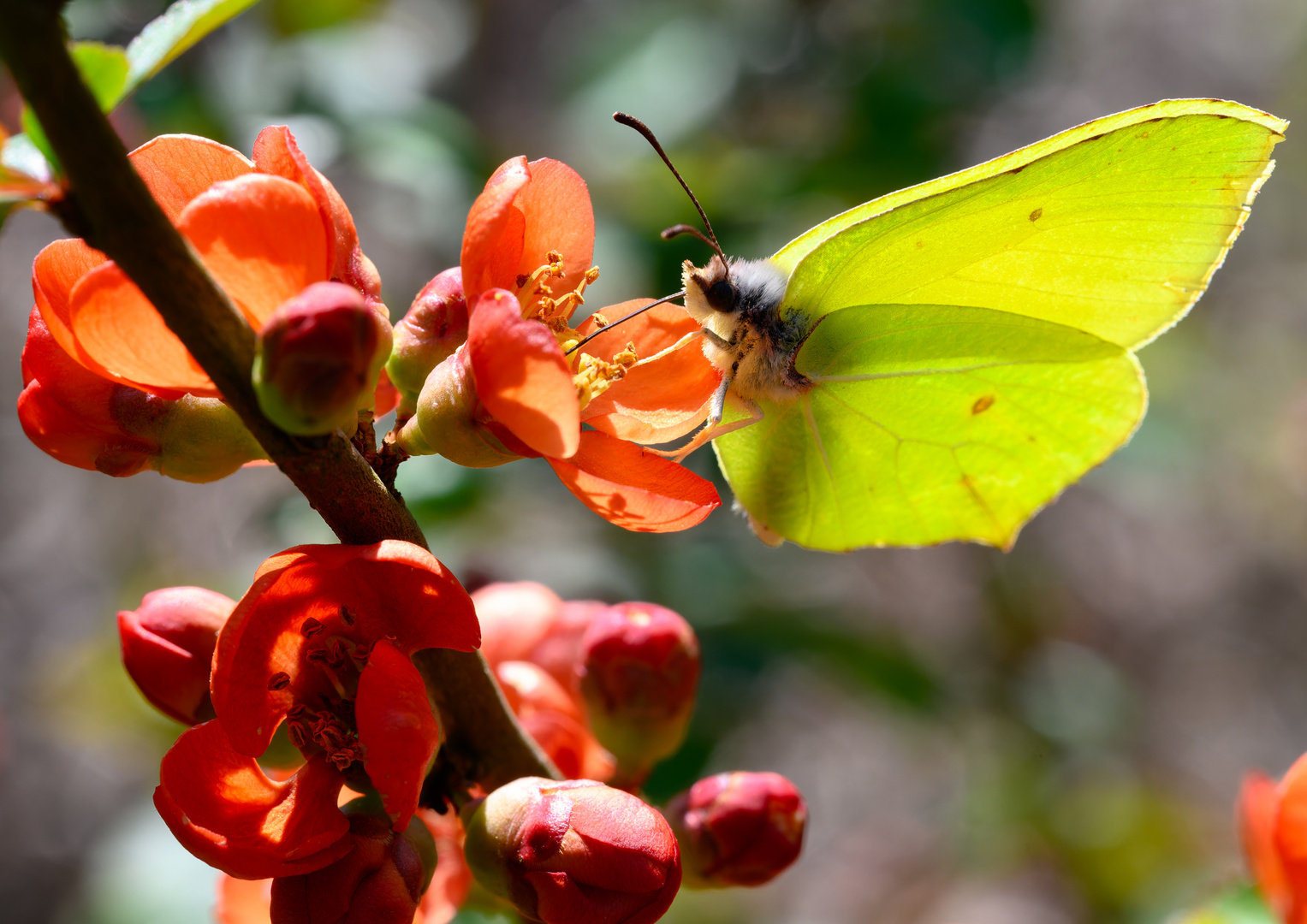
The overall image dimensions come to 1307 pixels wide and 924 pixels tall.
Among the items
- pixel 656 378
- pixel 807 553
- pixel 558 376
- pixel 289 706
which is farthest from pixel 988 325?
pixel 807 553

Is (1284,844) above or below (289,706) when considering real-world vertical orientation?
below

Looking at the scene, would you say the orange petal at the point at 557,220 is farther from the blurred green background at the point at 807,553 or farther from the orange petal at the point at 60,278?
the blurred green background at the point at 807,553

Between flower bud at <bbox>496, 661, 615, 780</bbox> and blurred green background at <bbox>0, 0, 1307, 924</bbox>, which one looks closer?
flower bud at <bbox>496, 661, 615, 780</bbox>

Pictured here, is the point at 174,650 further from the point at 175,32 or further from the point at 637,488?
the point at 175,32

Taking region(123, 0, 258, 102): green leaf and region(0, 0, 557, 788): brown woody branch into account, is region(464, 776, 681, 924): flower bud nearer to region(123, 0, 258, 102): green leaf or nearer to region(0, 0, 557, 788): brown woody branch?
region(0, 0, 557, 788): brown woody branch

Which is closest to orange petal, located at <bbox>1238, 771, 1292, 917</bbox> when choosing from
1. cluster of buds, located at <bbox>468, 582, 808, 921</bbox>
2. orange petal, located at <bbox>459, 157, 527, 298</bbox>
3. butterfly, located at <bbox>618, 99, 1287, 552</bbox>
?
butterfly, located at <bbox>618, 99, 1287, 552</bbox>

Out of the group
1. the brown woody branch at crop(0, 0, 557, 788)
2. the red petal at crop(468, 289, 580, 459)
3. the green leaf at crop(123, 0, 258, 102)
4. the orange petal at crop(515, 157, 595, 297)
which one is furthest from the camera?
the orange petal at crop(515, 157, 595, 297)
